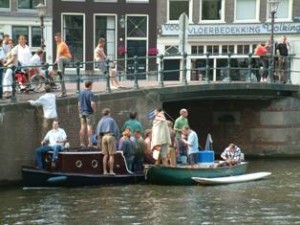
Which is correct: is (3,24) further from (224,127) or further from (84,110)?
(84,110)

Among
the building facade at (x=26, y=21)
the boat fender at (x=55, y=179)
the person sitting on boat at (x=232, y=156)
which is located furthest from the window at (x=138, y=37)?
the boat fender at (x=55, y=179)

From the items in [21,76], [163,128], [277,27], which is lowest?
[163,128]

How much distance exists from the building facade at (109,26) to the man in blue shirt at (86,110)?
16.6 meters

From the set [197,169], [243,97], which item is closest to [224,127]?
[243,97]

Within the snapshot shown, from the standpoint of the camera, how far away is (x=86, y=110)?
1881 centimetres

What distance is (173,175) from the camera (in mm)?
18094

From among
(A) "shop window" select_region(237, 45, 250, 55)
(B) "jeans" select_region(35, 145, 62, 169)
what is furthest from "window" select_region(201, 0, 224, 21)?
(B) "jeans" select_region(35, 145, 62, 169)

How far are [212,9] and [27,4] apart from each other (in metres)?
9.46

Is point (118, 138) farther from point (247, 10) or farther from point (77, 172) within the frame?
point (247, 10)

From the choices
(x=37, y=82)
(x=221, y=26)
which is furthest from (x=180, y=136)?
(x=221, y=26)

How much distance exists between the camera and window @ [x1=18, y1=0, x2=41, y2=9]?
118 feet

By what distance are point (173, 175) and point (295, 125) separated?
9526 mm

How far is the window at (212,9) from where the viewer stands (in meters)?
37.5

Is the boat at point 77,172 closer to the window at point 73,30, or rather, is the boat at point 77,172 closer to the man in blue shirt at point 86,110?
the man in blue shirt at point 86,110
